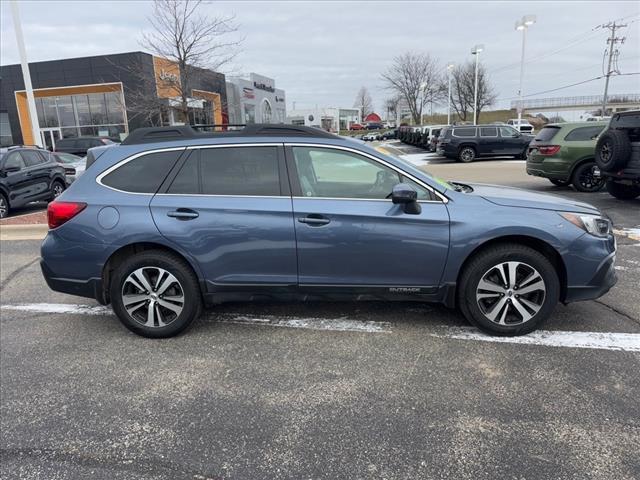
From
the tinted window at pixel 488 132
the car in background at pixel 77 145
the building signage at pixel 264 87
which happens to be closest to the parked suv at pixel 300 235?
the tinted window at pixel 488 132

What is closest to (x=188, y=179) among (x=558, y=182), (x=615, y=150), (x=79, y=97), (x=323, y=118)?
(x=615, y=150)

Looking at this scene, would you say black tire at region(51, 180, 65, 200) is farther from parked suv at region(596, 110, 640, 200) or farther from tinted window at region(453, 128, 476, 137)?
tinted window at region(453, 128, 476, 137)

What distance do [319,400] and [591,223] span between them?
247cm

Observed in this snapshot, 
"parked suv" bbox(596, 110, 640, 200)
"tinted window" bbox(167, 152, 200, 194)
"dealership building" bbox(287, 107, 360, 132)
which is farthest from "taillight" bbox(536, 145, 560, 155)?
"dealership building" bbox(287, 107, 360, 132)

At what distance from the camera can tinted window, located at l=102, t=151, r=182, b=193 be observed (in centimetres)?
394

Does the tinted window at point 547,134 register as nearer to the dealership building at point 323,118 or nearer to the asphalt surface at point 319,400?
the asphalt surface at point 319,400

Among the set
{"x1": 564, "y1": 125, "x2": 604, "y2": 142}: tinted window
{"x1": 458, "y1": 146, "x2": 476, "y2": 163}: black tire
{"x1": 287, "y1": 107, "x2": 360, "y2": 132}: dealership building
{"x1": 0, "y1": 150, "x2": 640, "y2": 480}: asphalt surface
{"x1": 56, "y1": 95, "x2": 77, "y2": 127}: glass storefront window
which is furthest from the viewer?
{"x1": 287, "y1": 107, "x2": 360, "y2": 132}: dealership building

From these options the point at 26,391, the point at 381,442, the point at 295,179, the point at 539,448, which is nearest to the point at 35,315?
the point at 26,391

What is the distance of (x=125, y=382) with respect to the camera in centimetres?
341

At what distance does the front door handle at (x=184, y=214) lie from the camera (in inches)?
150

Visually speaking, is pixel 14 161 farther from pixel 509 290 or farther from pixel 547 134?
pixel 547 134

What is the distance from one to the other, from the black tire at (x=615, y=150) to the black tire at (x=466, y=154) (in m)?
13.9

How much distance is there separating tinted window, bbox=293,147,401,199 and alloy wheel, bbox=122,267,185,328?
1299 mm

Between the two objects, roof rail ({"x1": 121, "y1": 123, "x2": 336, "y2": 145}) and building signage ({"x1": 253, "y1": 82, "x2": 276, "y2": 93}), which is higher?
building signage ({"x1": 253, "y1": 82, "x2": 276, "y2": 93})
